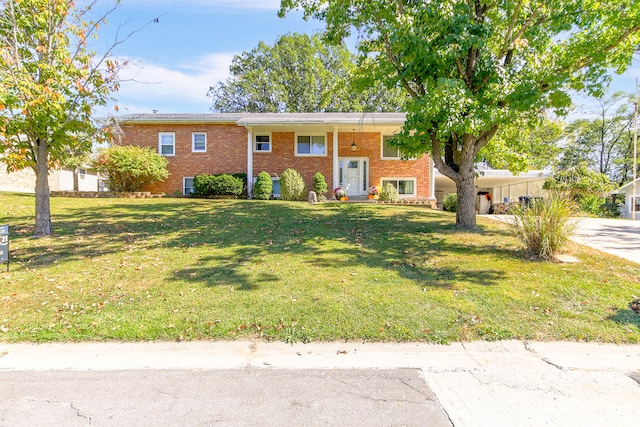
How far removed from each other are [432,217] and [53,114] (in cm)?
1089

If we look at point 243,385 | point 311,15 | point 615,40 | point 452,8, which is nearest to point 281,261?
point 243,385

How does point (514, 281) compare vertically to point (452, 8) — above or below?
below

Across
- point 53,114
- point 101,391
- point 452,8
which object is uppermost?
point 452,8

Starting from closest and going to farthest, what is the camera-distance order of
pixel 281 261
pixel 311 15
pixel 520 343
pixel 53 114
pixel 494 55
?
pixel 520 343 < pixel 281 261 < pixel 53 114 < pixel 494 55 < pixel 311 15

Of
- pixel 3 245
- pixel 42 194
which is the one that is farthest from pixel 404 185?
pixel 3 245

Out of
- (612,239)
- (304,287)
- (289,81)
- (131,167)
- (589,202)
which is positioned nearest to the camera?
(304,287)

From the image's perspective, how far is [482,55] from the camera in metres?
8.53

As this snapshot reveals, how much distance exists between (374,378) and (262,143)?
56.2 ft

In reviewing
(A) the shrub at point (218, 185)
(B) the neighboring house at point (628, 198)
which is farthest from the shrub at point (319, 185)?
(B) the neighboring house at point (628, 198)

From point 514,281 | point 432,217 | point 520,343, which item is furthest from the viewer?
point 432,217

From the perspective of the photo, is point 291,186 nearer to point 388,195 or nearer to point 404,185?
point 388,195

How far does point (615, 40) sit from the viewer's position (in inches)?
297

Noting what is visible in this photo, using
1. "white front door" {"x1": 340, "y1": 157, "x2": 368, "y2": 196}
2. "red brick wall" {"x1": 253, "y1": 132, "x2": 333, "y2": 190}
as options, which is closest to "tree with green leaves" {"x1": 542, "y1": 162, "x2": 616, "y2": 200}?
"white front door" {"x1": 340, "y1": 157, "x2": 368, "y2": 196}

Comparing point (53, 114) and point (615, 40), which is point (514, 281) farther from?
point (53, 114)
